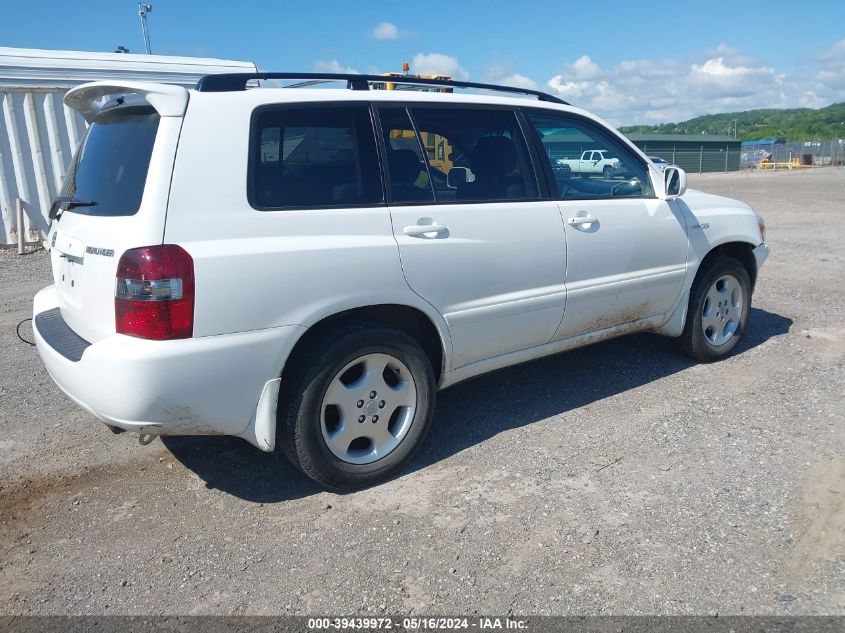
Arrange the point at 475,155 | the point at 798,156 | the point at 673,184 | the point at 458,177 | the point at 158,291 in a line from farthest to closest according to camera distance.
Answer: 1. the point at 798,156
2. the point at 673,184
3. the point at 475,155
4. the point at 458,177
5. the point at 158,291

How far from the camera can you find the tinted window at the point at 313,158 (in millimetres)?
3051

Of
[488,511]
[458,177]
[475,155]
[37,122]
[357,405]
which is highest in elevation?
[37,122]

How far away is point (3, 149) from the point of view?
1016cm

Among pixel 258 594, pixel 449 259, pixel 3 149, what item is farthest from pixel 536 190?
pixel 3 149

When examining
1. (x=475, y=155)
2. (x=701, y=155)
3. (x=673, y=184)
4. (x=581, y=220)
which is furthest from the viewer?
(x=701, y=155)

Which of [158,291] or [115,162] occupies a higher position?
[115,162]

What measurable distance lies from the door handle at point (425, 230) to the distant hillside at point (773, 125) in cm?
7975

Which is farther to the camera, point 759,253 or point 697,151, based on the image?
point 697,151

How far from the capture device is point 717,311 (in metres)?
5.06

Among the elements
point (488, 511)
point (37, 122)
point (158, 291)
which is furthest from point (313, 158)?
point (37, 122)

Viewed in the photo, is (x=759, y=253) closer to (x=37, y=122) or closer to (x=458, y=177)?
(x=458, y=177)

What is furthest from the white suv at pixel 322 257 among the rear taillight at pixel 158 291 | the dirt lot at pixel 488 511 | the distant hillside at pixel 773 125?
the distant hillside at pixel 773 125

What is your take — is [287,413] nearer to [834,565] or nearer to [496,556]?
[496,556]

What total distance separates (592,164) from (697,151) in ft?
173
